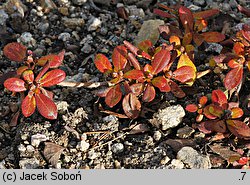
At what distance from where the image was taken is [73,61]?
2533 millimetres

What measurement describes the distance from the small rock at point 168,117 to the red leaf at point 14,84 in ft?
1.91

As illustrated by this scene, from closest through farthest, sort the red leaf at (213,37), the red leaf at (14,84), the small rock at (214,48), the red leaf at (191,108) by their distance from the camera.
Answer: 1. the red leaf at (14,84)
2. the red leaf at (191,108)
3. the red leaf at (213,37)
4. the small rock at (214,48)

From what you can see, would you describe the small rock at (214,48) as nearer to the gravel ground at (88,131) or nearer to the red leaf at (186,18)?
the gravel ground at (88,131)

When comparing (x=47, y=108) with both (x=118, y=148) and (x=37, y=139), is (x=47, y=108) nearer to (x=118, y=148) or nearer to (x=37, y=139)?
(x=37, y=139)

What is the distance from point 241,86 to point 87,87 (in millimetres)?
729

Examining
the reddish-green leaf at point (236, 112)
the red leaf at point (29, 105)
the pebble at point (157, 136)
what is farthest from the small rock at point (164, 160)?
the red leaf at point (29, 105)

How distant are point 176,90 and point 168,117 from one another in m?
0.12

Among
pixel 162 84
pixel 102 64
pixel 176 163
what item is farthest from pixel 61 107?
pixel 176 163

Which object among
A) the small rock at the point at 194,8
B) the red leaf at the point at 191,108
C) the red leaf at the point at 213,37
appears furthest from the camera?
the small rock at the point at 194,8

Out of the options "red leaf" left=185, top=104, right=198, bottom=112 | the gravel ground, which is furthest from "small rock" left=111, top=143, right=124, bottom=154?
"red leaf" left=185, top=104, right=198, bottom=112

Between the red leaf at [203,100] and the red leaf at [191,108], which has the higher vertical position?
the red leaf at [203,100]

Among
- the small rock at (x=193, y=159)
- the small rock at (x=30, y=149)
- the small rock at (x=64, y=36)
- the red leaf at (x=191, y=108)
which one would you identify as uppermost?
the red leaf at (x=191, y=108)

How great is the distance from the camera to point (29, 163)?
2.08 meters

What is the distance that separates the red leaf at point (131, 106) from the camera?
84.7 inches
